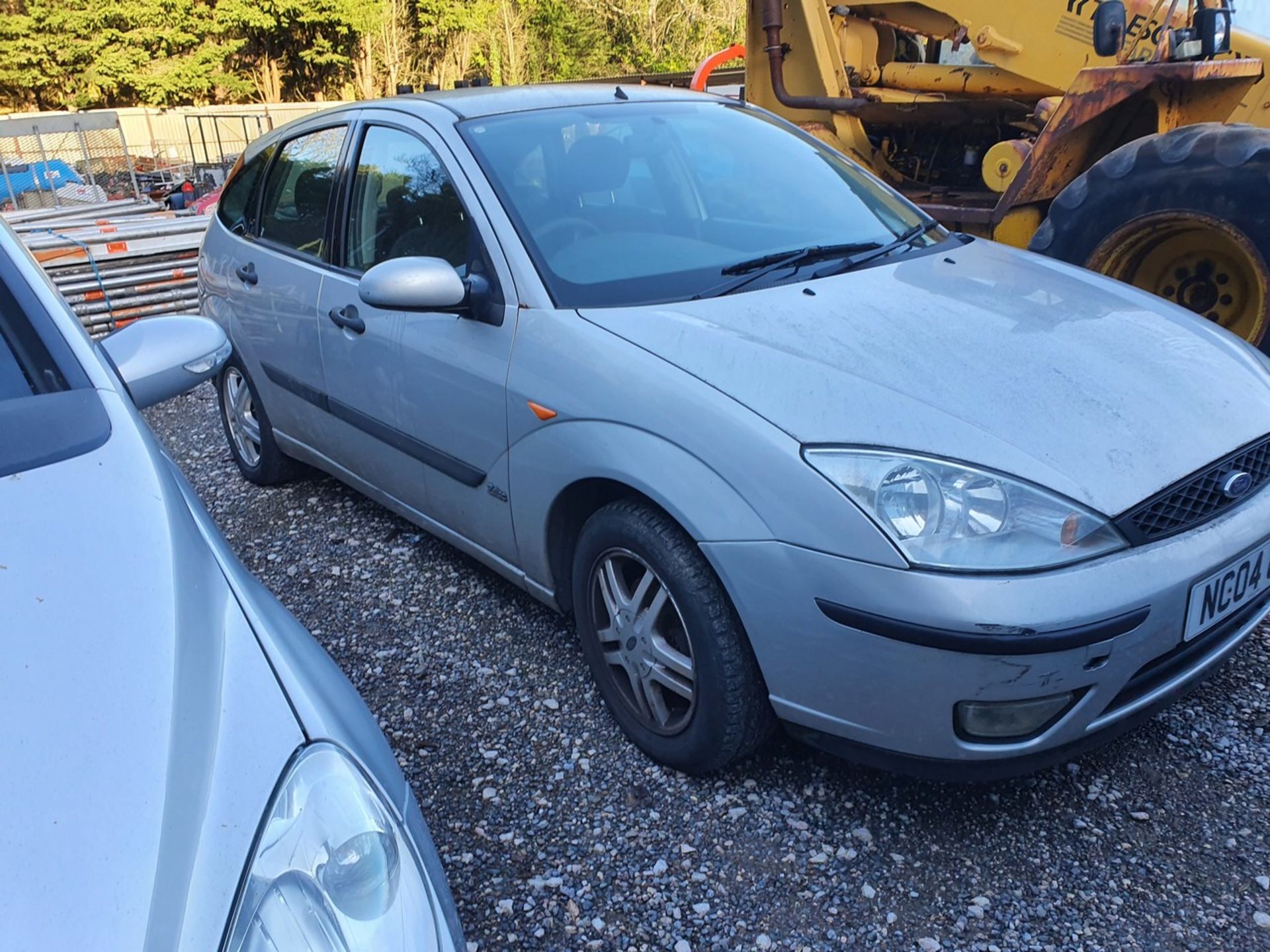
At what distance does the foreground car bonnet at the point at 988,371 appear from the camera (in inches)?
79.6

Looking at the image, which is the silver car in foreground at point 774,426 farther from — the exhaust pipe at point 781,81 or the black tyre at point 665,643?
the exhaust pipe at point 781,81

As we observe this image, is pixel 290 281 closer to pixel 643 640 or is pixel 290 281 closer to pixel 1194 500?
pixel 643 640

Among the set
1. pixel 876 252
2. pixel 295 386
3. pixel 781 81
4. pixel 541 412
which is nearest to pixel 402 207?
pixel 295 386

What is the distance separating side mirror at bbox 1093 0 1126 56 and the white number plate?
10.8ft

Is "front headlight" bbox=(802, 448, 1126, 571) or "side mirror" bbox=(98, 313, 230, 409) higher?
"side mirror" bbox=(98, 313, 230, 409)

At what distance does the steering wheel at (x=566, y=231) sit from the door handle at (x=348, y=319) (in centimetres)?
76

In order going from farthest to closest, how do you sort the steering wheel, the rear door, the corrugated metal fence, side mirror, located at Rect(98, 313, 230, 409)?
1. the corrugated metal fence
2. the rear door
3. the steering wheel
4. side mirror, located at Rect(98, 313, 230, 409)

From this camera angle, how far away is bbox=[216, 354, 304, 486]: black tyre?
169 inches

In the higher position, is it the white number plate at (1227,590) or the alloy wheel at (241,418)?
the white number plate at (1227,590)

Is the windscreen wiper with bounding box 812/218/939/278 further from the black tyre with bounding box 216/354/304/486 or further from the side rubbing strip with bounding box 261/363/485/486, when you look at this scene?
the black tyre with bounding box 216/354/304/486

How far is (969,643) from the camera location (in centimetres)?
187

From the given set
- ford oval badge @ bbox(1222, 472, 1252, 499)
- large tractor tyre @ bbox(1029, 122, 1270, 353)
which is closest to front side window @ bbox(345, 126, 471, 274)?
ford oval badge @ bbox(1222, 472, 1252, 499)

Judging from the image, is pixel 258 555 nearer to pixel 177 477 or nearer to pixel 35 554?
pixel 177 477

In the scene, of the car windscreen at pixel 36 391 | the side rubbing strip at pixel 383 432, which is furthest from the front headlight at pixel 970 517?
the car windscreen at pixel 36 391
